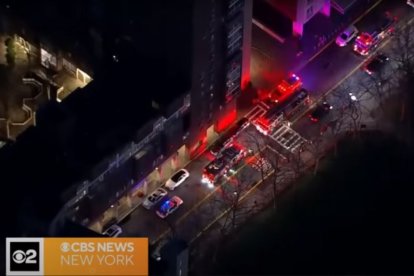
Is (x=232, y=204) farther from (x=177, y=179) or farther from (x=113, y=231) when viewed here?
(x=113, y=231)

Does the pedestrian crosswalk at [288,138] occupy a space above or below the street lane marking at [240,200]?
above

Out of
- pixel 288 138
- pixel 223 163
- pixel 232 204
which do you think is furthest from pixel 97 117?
pixel 288 138

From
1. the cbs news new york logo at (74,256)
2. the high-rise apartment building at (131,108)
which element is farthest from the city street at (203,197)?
the cbs news new york logo at (74,256)

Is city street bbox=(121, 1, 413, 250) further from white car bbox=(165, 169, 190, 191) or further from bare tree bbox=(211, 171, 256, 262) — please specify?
white car bbox=(165, 169, 190, 191)

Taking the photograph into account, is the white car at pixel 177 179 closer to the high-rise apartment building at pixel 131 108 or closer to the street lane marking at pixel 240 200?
the high-rise apartment building at pixel 131 108

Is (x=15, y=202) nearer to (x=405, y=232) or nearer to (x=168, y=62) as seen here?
(x=168, y=62)

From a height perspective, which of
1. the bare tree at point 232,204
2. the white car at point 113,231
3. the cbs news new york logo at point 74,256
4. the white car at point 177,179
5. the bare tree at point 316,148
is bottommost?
the cbs news new york logo at point 74,256

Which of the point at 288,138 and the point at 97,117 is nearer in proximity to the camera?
the point at 97,117
